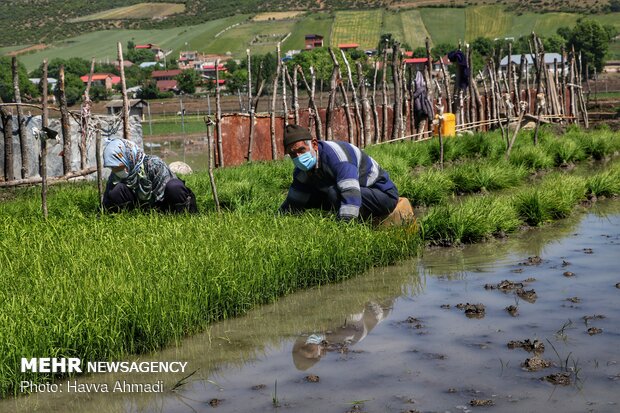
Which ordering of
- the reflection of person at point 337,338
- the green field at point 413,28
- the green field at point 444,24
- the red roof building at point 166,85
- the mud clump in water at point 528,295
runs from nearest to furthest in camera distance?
the reflection of person at point 337,338
the mud clump in water at point 528,295
the red roof building at point 166,85
the green field at point 413,28
the green field at point 444,24

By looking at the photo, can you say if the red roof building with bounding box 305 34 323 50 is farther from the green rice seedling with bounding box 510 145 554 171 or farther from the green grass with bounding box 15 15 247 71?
the green rice seedling with bounding box 510 145 554 171

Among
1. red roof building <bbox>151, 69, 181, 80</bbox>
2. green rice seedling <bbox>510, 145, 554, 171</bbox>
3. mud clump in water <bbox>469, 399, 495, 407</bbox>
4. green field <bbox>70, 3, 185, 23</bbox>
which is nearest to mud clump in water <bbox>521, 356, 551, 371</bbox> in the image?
mud clump in water <bbox>469, 399, 495, 407</bbox>

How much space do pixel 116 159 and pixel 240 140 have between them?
9.85m

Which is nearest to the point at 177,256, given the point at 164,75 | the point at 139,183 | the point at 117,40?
the point at 139,183

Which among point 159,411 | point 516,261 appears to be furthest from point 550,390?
point 516,261

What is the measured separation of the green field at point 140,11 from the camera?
158625mm

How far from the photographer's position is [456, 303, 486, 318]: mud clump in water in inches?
254

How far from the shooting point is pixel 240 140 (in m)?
18.4

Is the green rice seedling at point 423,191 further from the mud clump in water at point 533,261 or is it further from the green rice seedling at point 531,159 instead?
the mud clump in water at point 533,261

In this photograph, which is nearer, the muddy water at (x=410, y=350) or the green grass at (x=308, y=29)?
the muddy water at (x=410, y=350)

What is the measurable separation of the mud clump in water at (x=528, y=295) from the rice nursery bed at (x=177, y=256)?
4.98 ft

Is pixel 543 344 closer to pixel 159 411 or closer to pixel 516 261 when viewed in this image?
pixel 159 411

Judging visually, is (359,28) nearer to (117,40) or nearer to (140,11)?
(117,40)

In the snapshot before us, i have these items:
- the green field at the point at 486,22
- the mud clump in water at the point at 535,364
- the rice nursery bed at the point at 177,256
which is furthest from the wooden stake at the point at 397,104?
the green field at the point at 486,22
